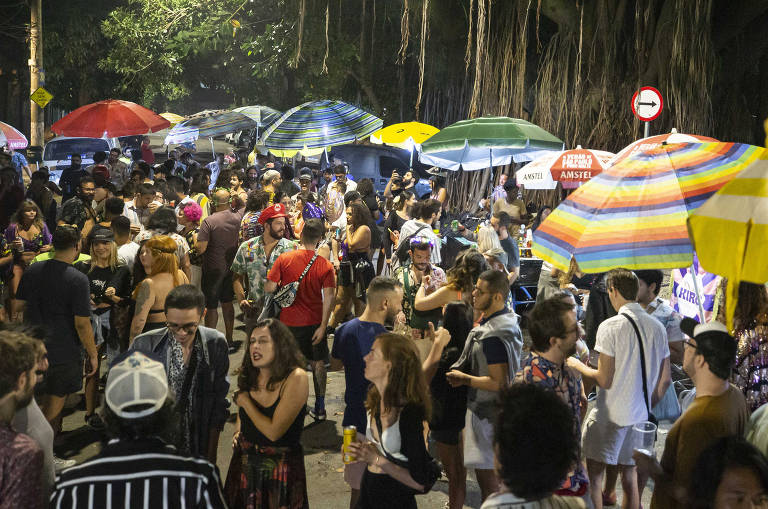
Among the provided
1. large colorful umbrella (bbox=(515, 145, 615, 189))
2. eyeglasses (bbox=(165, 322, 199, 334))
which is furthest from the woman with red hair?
large colorful umbrella (bbox=(515, 145, 615, 189))

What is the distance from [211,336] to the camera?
5023 millimetres

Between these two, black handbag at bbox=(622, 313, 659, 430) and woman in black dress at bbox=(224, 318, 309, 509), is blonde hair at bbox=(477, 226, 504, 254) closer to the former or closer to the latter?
black handbag at bbox=(622, 313, 659, 430)

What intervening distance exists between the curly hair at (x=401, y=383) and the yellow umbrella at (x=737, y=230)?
1.49m

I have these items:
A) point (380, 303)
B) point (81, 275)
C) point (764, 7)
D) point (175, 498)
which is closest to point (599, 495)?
point (380, 303)

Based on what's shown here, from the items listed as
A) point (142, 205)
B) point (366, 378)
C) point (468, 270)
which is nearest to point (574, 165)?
point (142, 205)

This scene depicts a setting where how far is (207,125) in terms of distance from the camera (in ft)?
64.5

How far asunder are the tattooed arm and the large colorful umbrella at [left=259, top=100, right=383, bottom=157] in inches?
349

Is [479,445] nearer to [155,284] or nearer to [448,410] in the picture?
[448,410]

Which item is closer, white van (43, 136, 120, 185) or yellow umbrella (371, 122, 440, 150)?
yellow umbrella (371, 122, 440, 150)

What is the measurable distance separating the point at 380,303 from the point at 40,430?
2.47 m

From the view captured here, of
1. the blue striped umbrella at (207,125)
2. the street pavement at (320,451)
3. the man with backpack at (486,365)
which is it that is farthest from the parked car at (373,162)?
the man with backpack at (486,365)

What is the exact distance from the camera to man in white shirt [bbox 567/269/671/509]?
17.4 feet

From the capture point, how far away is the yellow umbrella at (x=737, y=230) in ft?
12.2

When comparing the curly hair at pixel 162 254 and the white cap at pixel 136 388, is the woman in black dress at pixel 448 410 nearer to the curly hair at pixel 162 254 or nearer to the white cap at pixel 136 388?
the curly hair at pixel 162 254
